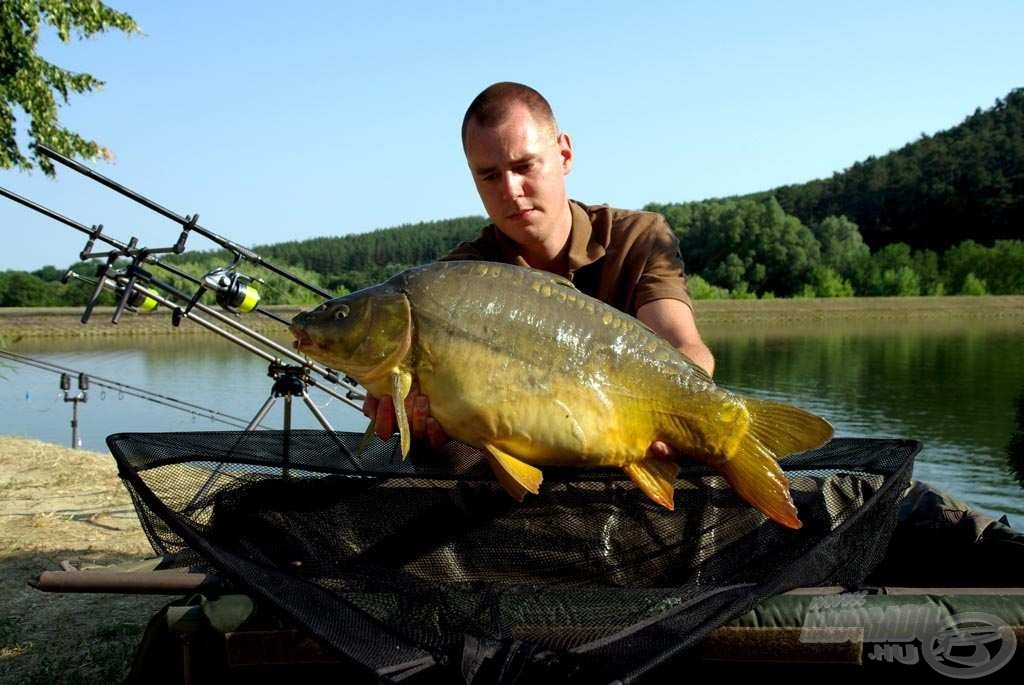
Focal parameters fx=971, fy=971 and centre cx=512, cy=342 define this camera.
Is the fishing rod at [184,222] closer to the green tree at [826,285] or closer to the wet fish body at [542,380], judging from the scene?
the wet fish body at [542,380]

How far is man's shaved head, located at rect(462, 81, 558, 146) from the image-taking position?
6.38ft

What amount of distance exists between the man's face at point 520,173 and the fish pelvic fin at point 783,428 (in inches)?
27.3

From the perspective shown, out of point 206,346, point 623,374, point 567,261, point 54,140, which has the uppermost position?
point 54,140

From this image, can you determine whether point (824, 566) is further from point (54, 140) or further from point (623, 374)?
point (54, 140)

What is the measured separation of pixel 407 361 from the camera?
4.79ft

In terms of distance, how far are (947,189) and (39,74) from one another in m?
54.1

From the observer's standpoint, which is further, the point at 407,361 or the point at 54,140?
the point at 54,140

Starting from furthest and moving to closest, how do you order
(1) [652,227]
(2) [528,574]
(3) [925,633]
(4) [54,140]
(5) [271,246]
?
(5) [271,246] → (4) [54,140] → (1) [652,227] → (2) [528,574] → (3) [925,633]

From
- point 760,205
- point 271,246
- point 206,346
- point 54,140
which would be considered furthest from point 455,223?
point 54,140

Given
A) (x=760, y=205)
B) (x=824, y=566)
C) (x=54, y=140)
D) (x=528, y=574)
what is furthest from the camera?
(x=760, y=205)

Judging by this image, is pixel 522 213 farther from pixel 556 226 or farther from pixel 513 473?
pixel 513 473

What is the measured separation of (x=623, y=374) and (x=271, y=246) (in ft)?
190

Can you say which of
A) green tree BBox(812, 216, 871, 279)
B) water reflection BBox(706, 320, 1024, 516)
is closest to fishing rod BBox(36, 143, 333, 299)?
water reflection BBox(706, 320, 1024, 516)

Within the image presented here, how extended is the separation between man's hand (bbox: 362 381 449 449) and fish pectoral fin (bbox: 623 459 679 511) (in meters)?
0.31
